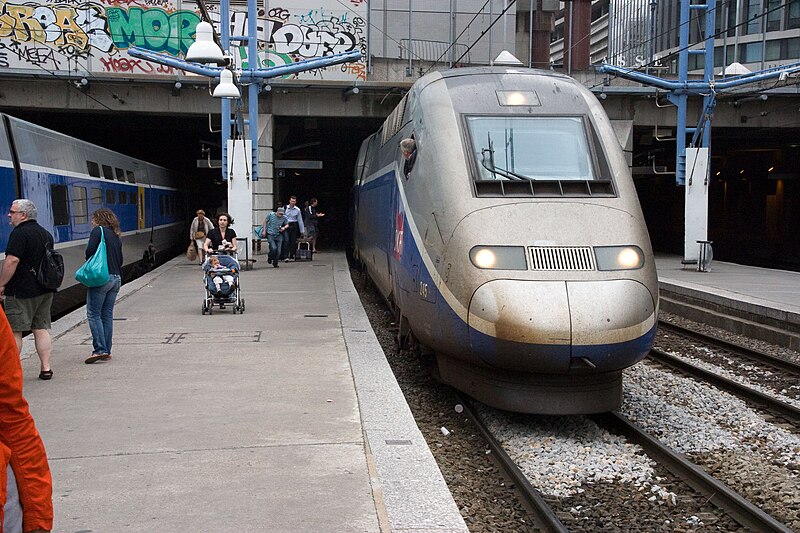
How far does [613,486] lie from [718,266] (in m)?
18.2

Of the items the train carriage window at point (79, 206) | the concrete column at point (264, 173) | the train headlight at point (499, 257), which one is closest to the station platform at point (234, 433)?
the train headlight at point (499, 257)

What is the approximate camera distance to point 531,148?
8.17 metres

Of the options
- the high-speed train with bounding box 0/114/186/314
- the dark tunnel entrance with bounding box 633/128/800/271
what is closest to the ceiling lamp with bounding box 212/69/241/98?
the high-speed train with bounding box 0/114/186/314

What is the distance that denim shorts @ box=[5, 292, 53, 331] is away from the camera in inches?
316

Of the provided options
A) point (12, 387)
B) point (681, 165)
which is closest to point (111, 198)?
point (681, 165)

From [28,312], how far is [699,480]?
230 inches

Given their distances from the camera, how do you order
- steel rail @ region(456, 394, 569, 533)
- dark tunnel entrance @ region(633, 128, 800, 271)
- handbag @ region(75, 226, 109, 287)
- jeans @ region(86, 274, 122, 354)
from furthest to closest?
dark tunnel entrance @ region(633, 128, 800, 271)
jeans @ region(86, 274, 122, 354)
handbag @ region(75, 226, 109, 287)
steel rail @ region(456, 394, 569, 533)

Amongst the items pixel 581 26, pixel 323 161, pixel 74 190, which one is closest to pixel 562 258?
pixel 74 190

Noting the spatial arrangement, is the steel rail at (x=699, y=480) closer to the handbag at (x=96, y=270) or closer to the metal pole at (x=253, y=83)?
the handbag at (x=96, y=270)

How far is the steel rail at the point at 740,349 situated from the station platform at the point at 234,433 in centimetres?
497

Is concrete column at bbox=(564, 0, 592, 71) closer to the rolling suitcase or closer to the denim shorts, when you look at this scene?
the rolling suitcase

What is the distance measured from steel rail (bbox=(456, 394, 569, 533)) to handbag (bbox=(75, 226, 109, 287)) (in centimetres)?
401

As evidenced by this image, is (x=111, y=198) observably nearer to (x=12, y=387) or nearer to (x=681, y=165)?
(x=681, y=165)

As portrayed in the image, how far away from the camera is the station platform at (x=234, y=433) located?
4.75m
